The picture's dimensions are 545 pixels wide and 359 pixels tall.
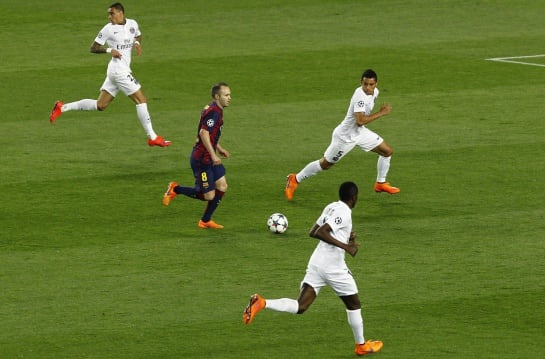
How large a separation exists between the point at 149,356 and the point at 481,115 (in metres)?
13.9

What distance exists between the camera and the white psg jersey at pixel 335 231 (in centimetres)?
1368

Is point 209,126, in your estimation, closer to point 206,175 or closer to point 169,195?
point 206,175

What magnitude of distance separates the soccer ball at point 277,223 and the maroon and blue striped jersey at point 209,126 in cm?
116

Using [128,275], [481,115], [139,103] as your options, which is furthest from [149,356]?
[481,115]

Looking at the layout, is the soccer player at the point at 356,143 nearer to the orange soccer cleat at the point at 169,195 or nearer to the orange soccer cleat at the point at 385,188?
the orange soccer cleat at the point at 385,188

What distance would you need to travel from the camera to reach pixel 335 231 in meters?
13.7

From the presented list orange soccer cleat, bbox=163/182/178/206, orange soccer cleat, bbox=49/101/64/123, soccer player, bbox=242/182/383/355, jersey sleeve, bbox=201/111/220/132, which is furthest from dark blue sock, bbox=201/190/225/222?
orange soccer cleat, bbox=49/101/64/123

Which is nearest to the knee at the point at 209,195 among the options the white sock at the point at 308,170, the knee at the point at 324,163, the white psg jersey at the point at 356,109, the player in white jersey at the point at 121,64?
the white sock at the point at 308,170

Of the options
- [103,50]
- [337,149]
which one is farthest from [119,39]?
[337,149]

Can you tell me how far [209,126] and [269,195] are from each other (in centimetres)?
270

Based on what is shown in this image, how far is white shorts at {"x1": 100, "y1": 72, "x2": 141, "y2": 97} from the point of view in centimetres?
2375

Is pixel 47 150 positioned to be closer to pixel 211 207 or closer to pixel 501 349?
pixel 211 207

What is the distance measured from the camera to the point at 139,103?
78.1 feet

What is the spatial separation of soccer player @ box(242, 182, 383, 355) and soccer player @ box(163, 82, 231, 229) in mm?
4520
